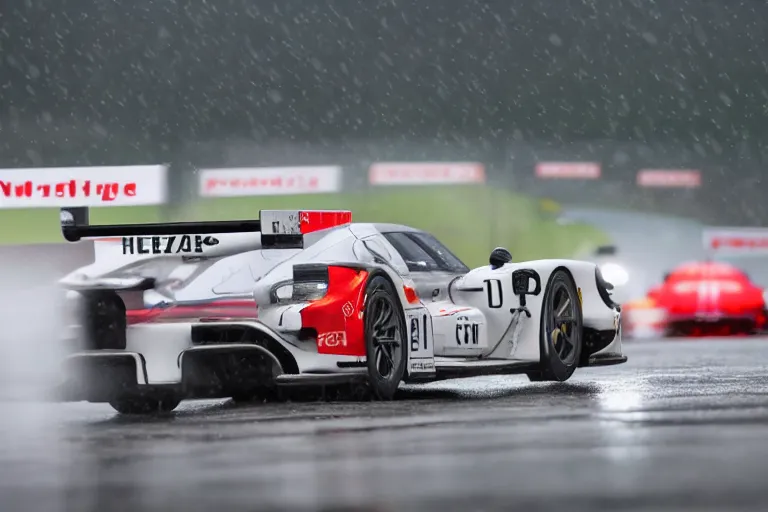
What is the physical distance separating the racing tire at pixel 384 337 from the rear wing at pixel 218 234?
50 centimetres

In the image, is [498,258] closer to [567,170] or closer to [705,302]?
[705,302]

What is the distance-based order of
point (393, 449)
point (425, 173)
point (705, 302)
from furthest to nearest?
point (425, 173), point (705, 302), point (393, 449)

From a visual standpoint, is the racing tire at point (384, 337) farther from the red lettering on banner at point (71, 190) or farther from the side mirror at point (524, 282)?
the red lettering on banner at point (71, 190)

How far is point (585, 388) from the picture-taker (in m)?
10.3

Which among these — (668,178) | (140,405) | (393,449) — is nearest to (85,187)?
(668,178)

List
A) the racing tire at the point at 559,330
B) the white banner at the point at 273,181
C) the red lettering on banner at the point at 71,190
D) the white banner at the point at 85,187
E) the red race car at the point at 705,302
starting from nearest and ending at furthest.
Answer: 1. the racing tire at the point at 559,330
2. the red race car at the point at 705,302
3. the white banner at the point at 85,187
4. the red lettering on banner at the point at 71,190
5. the white banner at the point at 273,181

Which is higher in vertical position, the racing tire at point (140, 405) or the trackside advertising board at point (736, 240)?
the trackside advertising board at point (736, 240)

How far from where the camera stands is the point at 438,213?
31703mm

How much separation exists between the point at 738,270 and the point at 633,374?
7.64m

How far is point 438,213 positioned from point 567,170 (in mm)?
2852

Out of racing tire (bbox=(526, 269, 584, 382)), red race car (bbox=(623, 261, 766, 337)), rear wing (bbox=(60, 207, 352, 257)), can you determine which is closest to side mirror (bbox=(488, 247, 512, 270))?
racing tire (bbox=(526, 269, 584, 382))

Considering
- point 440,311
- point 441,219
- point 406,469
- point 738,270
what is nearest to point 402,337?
point 440,311

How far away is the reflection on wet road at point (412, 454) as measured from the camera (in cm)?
503

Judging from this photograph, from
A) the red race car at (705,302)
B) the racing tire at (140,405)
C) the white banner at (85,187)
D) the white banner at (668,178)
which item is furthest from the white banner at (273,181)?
the racing tire at (140,405)
